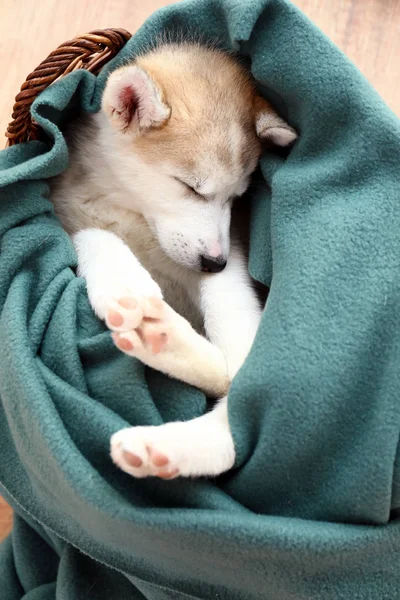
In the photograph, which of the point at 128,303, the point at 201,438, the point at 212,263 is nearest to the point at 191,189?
the point at 212,263

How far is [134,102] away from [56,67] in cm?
16

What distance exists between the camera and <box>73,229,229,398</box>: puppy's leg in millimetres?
906

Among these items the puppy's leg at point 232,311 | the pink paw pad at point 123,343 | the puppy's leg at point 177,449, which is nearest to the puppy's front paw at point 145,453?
the puppy's leg at point 177,449

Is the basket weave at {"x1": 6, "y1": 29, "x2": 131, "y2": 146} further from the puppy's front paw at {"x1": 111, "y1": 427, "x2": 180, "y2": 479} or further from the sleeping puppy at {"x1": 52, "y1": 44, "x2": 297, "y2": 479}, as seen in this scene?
the puppy's front paw at {"x1": 111, "y1": 427, "x2": 180, "y2": 479}

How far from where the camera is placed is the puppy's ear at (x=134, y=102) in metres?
1.19

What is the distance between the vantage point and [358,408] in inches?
36.9

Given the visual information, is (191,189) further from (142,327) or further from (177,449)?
(177,449)

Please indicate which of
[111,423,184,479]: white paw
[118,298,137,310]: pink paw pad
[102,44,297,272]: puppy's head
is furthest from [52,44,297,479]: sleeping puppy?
[111,423,184,479]: white paw

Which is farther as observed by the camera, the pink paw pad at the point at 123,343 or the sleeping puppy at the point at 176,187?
the sleeping puppy at the point at 176,187

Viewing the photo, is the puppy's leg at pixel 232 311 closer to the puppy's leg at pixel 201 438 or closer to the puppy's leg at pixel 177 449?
the puppy's leg at pixel 201 438

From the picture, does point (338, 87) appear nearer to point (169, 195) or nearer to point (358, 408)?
point (169, 195)

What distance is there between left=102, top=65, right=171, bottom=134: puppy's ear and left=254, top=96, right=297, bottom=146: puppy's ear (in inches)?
7.5

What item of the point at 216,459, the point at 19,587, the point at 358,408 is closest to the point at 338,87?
the point at 358,408

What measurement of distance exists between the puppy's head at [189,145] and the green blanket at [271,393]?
0.12 m
